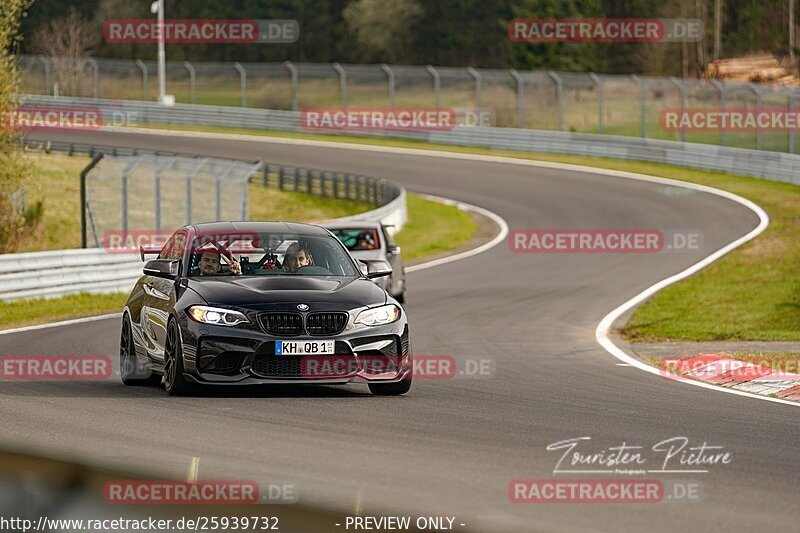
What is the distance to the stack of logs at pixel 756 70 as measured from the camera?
7421cm

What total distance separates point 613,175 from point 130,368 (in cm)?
3689

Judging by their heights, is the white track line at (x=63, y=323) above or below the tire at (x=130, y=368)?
below

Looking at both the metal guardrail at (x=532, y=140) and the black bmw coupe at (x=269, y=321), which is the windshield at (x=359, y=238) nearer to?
the black bmw coupe at (x=269, y=321)

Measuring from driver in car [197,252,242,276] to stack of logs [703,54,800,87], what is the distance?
63737 millimetres

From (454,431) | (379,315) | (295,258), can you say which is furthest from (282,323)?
(454,431)

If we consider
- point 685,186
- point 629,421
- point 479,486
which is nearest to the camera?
point 479,486

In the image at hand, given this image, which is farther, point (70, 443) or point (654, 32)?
point (654, 32)

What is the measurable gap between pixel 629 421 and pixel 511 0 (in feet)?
320

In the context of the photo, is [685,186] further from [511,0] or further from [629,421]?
[511,0]

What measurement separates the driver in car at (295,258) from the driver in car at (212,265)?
41 centimetres

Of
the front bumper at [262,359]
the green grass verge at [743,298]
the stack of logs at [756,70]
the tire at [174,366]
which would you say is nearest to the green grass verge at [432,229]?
the green grass verge at [743,298]

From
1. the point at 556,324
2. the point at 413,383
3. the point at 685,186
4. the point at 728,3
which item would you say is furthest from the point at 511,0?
the point at 413,383

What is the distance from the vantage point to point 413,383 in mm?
12383

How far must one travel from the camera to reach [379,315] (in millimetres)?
10734
